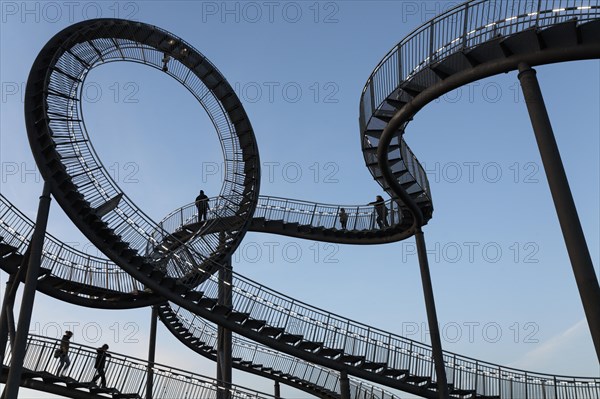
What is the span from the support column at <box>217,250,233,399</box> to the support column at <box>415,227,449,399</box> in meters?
6.26

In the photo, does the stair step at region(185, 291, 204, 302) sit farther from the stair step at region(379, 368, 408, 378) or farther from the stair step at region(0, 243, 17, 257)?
the stair step at region(379, 368, 408, 378)

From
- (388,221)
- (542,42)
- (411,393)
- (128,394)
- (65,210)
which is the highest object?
(388,221)

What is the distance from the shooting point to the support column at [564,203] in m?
8.62

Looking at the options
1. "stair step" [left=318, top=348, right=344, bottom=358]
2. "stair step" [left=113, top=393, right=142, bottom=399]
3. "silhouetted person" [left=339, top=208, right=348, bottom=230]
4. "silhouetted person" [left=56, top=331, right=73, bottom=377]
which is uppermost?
"silhouetted person" [left=339, top=208, right=348, bottom=230]

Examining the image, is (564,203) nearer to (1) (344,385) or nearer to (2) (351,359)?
(2) (351,359)

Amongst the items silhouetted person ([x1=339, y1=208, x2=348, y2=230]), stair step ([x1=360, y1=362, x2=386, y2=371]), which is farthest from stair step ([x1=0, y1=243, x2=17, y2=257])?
silhouetted person ([x1=339, y1=208, x2=348, y2=230])

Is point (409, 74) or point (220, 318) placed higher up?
point (409, 74)

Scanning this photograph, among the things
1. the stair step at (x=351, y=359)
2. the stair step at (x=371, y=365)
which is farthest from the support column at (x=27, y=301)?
the stair step at (x=371, y=365)

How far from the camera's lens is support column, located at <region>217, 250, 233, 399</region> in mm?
16594

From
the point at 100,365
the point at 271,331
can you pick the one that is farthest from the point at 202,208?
the point at 100,365

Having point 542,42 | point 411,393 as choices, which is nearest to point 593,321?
point 542,42

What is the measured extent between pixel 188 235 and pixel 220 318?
21.5 ft

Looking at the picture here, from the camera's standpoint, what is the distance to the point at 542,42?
10.6m

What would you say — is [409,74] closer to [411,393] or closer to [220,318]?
[220,318]
